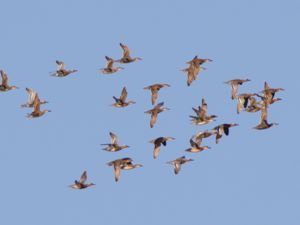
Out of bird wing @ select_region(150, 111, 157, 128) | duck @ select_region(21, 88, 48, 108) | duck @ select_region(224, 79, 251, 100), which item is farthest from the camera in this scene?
duck @ select_region(21, 88, 48, 108)

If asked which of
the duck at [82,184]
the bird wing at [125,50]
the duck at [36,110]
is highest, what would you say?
the bird wing at [125,50]

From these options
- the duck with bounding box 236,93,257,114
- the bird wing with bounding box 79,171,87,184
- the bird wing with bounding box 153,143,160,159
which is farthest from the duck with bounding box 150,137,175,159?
the duck with bounding box 236,93,257,114

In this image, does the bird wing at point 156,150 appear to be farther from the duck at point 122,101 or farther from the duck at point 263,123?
the duck at point 263,123

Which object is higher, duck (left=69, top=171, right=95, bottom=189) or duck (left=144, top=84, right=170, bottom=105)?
duck (left=144, top=84, right=170, bottom=105)

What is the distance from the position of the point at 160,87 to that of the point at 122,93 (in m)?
2.03

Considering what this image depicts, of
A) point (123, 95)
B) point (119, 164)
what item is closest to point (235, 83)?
point (123, 95)

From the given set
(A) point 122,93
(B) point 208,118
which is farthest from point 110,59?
(B) point 208,118

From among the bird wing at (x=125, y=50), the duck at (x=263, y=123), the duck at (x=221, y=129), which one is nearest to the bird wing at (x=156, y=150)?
the duck at (x=221, y=129)

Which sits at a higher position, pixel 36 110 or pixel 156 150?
pixel 36 110

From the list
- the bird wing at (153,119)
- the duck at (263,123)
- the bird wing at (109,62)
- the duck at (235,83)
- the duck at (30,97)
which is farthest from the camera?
the bird wing at (109,62)

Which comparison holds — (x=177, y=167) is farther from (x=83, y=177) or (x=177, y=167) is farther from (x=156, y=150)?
(x=83, y=177)

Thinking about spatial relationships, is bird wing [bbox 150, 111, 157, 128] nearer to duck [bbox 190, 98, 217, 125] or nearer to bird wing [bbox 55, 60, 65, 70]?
duck [bbox 190, 98, 217, 125]

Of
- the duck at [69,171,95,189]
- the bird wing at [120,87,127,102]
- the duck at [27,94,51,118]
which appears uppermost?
the bird wing at [120,87,127,102]

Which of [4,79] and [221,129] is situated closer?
[221,129]
